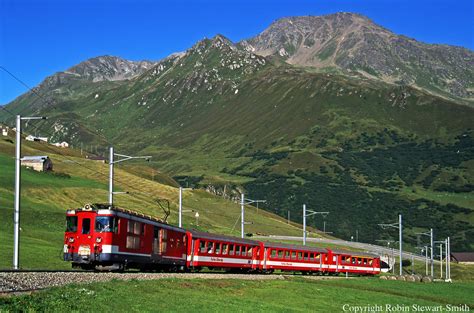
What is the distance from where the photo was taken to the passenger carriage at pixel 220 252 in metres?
51.8

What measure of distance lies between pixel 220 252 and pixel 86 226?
62.1 ft

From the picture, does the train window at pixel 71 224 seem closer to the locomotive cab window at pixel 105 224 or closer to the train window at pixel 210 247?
the locomotive cab window at pixel 105 224

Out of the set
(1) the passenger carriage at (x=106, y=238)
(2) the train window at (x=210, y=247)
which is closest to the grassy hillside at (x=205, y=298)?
(1) the passenger carriage at (x=106, y=238)

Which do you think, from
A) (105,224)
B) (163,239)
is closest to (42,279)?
(105,224)

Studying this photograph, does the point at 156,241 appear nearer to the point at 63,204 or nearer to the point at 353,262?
the point at 353,262

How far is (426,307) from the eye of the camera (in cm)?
4378

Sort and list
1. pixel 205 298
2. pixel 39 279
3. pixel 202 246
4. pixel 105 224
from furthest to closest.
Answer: pixel 202 246, pixel 105 224, pixel 205 298, pixel 39 279

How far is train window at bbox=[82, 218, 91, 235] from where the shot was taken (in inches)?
1526

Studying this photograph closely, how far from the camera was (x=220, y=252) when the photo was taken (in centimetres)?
5584

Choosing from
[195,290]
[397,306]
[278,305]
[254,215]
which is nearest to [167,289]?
[195,290]

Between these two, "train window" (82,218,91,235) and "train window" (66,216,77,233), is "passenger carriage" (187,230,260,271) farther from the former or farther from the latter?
"train window" (82,218,91,235)

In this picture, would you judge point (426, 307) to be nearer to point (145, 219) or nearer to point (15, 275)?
point (145, 219)

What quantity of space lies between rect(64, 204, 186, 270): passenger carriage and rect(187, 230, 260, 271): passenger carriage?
8.71 m

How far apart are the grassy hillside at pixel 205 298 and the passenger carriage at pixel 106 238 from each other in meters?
3.96
